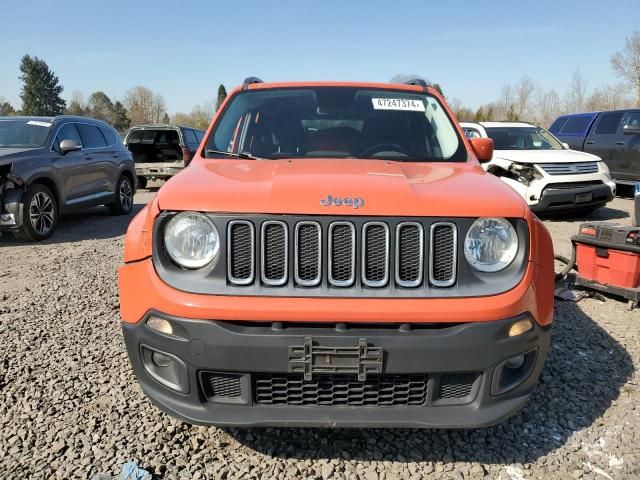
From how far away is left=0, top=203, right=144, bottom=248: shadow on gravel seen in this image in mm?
7449

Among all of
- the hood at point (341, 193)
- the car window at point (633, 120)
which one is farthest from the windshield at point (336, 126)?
the car window at point (633, 120)

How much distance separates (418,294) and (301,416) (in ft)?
2.27

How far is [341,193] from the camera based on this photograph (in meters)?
2.12

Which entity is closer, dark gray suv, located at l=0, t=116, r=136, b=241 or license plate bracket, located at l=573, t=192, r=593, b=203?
dark gray suv, located at l=0, t=116, r=136, b=241

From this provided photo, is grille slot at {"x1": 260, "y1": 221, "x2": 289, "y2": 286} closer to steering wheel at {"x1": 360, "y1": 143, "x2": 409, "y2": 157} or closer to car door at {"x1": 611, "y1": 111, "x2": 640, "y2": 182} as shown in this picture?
steering wheel at {"x1": 360, "y1": 143, "x2": 409, "y2": 157}

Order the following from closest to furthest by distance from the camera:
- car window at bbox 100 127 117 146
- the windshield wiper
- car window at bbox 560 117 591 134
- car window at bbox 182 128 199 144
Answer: the windshield wiper → car window at bbox 100 127 117 146 → car window at bbox 560 117 591 134 → car window at bbox 182 128 199 144

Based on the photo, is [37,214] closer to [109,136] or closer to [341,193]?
[109,136]

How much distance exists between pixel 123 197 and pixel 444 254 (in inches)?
352

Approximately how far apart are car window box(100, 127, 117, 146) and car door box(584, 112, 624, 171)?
1036cm

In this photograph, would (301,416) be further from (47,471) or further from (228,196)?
(47,471)

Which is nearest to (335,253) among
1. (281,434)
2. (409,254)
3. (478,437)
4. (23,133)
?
(409,254)

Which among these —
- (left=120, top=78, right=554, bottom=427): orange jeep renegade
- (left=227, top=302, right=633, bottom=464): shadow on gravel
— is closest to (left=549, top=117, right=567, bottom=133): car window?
(left=227, top=302, right=633, bottom=464): shadow on gravel

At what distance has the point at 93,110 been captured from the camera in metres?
78.2

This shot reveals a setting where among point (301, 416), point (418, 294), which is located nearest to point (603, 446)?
point (418, 294)
